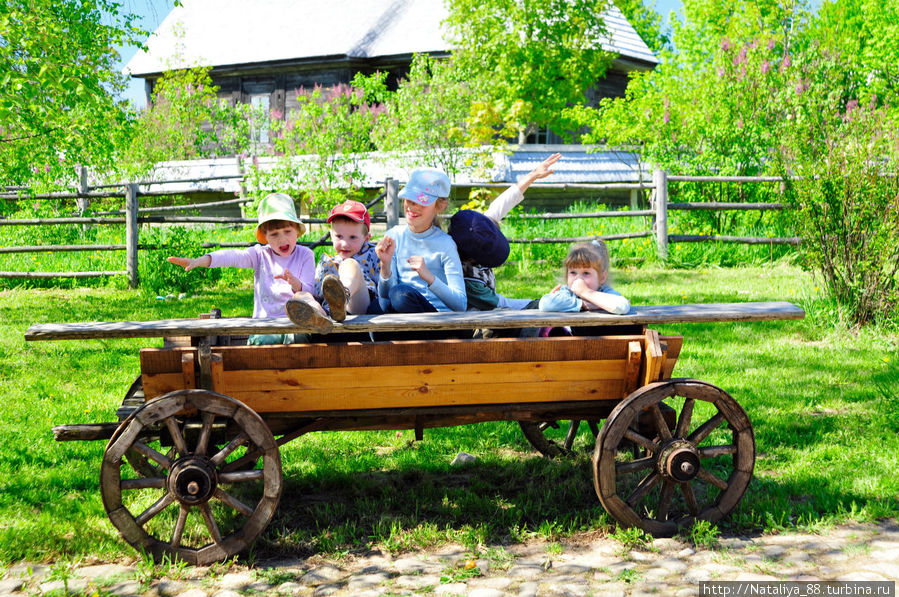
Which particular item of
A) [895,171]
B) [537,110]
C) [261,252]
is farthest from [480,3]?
[261,252]

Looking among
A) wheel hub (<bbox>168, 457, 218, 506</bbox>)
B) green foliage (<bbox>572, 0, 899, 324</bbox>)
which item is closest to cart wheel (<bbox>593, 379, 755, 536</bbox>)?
wheel hub (<bbox>168, 457, 218, 506</bbox>)

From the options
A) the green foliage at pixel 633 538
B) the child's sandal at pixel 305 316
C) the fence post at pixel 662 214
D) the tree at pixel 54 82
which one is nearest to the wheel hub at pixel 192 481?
the child's sandal at pixel 305 316

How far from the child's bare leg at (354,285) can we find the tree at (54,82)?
258 cm

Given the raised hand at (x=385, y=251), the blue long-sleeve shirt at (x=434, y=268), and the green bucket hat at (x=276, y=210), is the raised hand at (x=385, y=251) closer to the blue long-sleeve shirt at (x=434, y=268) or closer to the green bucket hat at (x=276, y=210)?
the blue long-sleeve shirt at (x=434, y=268)

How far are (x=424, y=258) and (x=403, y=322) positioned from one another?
66cm

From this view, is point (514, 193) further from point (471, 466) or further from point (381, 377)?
point (381, 377)

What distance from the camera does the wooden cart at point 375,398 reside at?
315 centimetres

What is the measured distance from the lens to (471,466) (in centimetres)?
444

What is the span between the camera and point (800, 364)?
20.6ft

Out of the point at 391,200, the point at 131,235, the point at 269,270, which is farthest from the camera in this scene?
the point at 391,200

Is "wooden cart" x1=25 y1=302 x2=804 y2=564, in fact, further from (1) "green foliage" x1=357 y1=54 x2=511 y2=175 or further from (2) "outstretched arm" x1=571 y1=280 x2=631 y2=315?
(1) "green foliage" x1=357 y1=54 x2=511 y2=175

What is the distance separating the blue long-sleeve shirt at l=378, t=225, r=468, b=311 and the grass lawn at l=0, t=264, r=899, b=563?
3.18 ft

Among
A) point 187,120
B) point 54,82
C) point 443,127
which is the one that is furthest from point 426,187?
point 187,120

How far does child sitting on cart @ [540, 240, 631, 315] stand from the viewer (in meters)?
3.47
